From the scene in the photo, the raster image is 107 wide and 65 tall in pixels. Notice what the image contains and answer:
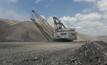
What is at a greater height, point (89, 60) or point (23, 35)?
point (23, 35)

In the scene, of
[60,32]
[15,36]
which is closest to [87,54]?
[60,32]

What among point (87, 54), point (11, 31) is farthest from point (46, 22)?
point (87, 54)

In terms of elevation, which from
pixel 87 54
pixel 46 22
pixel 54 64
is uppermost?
pixel 46 22

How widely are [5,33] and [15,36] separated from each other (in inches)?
126

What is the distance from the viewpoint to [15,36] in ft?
111

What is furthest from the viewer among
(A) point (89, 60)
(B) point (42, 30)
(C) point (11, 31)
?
(B) point (42, 30)

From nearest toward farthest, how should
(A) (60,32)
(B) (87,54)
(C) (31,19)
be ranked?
(B) (87,54)
(A) (60,32)
(C) (31,19)

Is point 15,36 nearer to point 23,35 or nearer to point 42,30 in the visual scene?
point 23,35

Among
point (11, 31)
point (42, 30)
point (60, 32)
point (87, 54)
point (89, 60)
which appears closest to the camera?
point (89, 60)

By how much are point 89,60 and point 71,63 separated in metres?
1.11

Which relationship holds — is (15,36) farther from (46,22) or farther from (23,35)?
(46,22)

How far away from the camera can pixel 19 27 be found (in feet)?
127

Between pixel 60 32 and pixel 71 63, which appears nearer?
pixel 71 63

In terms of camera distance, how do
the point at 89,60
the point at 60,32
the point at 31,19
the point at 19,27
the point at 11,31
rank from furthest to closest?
the point at 31,19 < the point at 19,27 < the point at 11,31 < the point at 60,32 < the point at 89,60
